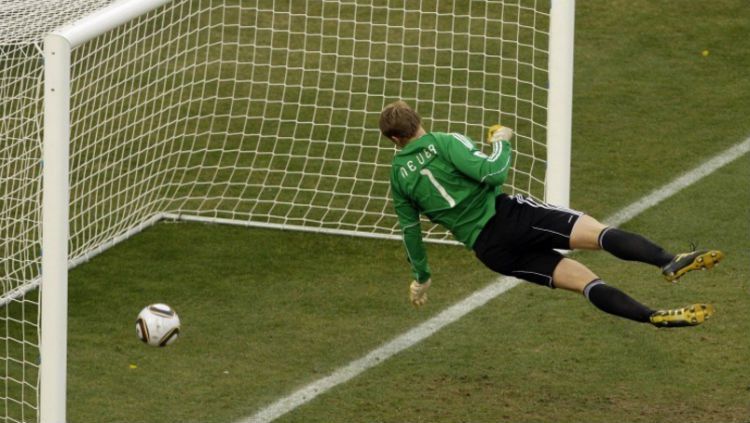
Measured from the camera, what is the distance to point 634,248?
9.81 m

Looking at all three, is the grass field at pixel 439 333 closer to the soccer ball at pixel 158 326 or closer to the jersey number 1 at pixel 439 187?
the soccer ball at pixel 158 326

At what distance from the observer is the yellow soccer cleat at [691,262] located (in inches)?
373

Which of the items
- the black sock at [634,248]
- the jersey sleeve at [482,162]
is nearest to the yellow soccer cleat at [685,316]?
the black sock at [634,248]

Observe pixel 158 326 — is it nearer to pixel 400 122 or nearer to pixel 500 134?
pixel 400 122

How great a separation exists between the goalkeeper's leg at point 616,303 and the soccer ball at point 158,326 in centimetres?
233

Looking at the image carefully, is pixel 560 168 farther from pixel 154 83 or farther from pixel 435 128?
pixel 154 83

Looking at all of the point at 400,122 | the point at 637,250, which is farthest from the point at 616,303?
the point at 400,122

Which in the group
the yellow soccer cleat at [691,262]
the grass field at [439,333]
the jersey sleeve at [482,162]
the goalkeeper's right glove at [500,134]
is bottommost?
the grass field at [439,333]

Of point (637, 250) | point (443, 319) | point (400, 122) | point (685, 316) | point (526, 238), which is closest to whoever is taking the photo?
point (685, 316)

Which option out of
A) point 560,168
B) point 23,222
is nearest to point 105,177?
point 23,222

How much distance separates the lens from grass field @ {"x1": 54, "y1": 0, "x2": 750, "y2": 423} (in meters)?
10.4

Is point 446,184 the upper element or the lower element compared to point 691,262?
upper

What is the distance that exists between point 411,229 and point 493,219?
1.63 feet

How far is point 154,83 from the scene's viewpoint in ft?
46.9
